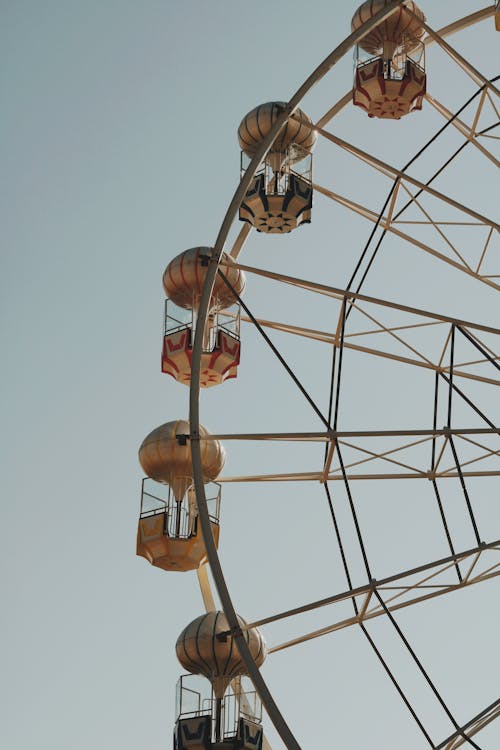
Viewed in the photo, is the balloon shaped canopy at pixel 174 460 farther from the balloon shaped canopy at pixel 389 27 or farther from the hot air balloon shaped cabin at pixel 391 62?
the balloon shaped canopy at pixel 389 27

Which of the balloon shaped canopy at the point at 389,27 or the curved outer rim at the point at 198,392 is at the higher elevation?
the balloon shaped canopy at the point at 389,27

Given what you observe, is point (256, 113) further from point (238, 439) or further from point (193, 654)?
point (193, 654)

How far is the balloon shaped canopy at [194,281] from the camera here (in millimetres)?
20078

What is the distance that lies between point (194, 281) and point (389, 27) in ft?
15.7

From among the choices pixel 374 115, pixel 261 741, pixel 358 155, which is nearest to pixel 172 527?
pixel 261 741

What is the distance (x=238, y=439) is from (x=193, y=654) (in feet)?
7.95

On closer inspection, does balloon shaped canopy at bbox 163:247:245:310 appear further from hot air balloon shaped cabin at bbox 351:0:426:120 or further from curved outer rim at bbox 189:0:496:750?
hot air balloon shaped cabin at bbox 351:0:426:120

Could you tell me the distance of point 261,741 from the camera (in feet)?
57.3

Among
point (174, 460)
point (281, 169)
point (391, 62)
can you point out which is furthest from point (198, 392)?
point (391, 62)

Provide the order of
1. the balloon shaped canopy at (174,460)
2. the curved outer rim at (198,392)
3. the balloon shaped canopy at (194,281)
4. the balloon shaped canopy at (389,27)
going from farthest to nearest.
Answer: the balloon shaped canopy at (389,27)
the balloon shaped canopy at (194,281)
the balloon shaped canopy at (174,460)
the curved outer rim at (198,392)

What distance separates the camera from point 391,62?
22.0 meters


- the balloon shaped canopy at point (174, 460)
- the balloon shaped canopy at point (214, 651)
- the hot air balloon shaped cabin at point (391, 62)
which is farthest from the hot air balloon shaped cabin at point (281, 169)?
the balloon shaped canopy at point (214, 651)

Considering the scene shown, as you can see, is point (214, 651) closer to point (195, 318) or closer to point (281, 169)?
point (195, 318)

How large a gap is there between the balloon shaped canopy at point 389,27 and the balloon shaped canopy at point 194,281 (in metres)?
4.08
